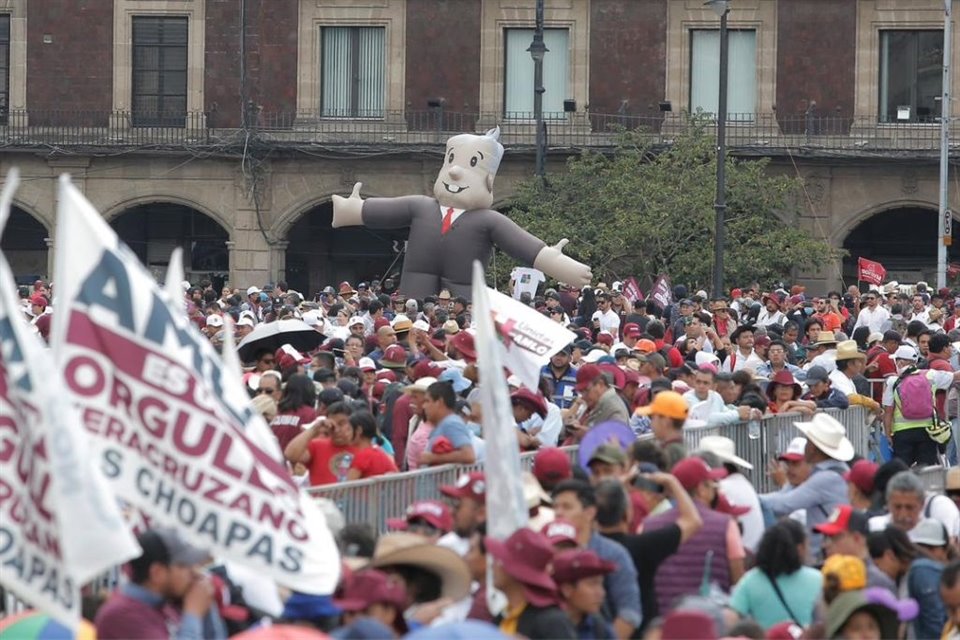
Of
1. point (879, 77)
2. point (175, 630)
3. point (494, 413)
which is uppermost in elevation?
point (879, 77)

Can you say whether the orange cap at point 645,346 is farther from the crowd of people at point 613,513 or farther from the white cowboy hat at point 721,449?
the white cowboy hat at point 721,449

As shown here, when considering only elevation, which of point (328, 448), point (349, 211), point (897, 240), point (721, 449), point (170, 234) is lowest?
point (328, 448)

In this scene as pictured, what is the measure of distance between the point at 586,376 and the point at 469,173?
34.8ft

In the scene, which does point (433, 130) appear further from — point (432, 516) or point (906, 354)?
point (432, 516)

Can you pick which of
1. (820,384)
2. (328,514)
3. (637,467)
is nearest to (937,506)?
(637,467)

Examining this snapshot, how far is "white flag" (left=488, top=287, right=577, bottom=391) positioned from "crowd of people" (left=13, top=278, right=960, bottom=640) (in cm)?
36

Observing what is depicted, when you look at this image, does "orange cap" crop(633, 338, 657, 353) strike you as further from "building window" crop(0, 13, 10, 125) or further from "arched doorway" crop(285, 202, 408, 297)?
"building window" crop(0, 13, 10, 125)

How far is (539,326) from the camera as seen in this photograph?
15375 mm

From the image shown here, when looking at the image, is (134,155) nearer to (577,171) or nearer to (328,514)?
(577,171)

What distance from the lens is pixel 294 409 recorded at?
13.7m

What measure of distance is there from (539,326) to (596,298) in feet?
38.7

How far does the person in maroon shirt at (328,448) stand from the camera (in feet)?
40.7

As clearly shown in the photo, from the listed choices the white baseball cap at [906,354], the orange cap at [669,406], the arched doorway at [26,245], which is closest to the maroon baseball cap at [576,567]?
the orange cap at [669,406]

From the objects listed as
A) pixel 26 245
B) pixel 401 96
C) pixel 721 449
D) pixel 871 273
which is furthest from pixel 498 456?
pixel 26 245
